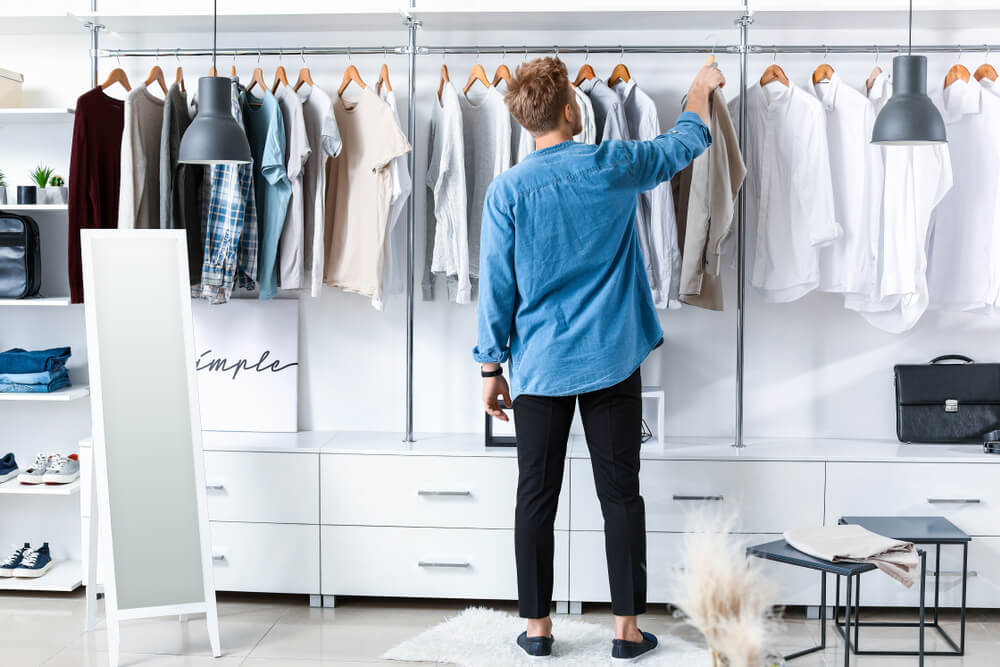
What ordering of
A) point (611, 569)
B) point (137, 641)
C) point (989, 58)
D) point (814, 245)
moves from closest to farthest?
point (611, 569)
point (137, 641)
point (814, 245)
point (989, 58)

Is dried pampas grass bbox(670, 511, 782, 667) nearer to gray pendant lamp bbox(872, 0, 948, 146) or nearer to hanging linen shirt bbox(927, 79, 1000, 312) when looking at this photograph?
gray pendant lamp bbox(872, 0, 948, 146)

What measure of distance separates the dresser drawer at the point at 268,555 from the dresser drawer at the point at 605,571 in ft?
2.80

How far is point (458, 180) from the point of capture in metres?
3.03

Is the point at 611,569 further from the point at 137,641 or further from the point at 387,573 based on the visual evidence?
the point at 137,641

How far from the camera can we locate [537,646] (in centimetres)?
256

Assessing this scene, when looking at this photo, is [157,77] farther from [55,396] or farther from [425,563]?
[425,563]

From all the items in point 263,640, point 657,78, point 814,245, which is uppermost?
point 657,78

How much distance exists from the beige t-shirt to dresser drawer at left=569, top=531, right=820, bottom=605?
1068mm

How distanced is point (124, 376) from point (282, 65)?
52.7 inches

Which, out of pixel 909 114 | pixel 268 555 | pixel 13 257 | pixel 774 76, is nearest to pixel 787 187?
pixel 774 76

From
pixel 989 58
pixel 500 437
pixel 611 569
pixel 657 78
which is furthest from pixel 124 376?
pixel 989 58

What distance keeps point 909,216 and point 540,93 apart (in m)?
1.38

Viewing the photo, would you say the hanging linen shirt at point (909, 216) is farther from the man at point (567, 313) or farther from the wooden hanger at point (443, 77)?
the wooden hanger at point (443, 77)

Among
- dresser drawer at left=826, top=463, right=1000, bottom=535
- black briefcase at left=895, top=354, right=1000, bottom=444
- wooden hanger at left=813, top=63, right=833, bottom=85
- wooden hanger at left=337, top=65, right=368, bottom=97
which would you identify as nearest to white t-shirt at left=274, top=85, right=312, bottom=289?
wooden hanger at left=337, top=65, right=368, bottom=97
